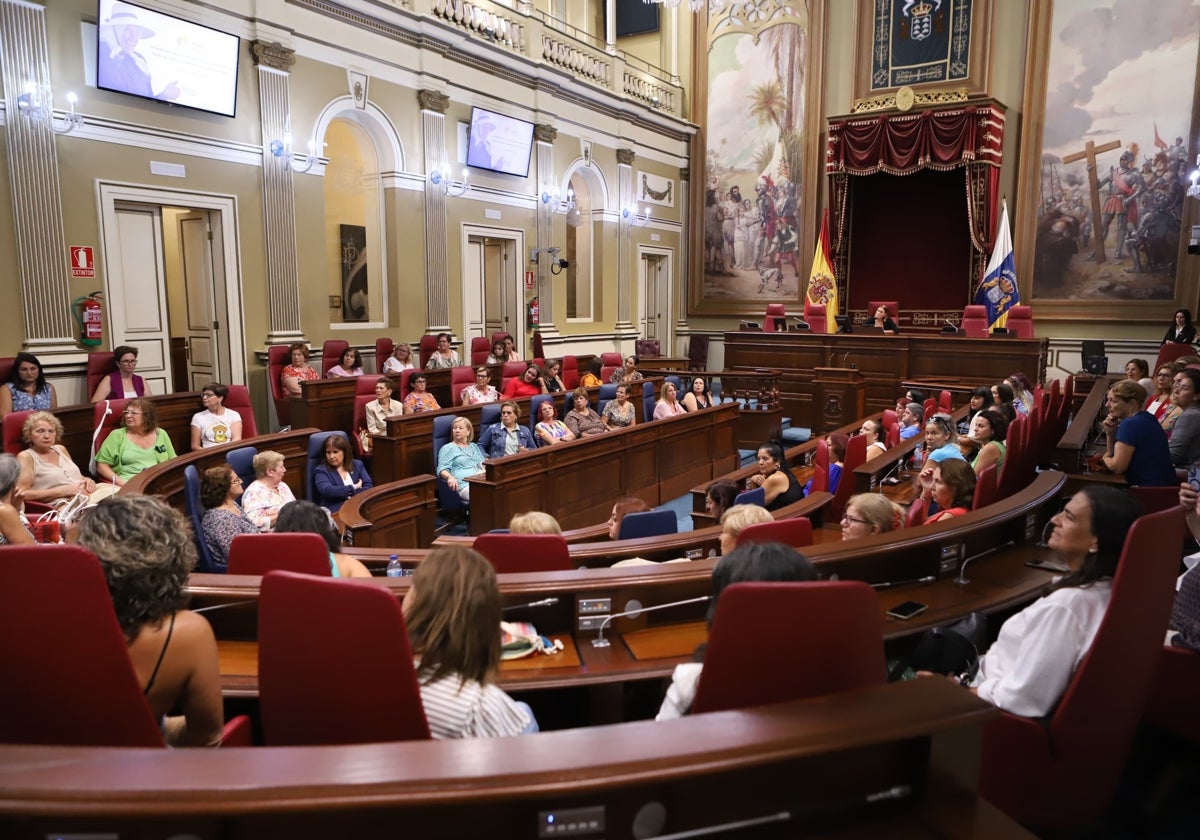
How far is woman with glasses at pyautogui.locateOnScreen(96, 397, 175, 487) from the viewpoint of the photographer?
5066 mm

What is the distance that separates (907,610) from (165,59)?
7.85 metres

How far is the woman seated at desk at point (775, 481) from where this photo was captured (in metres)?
4.80

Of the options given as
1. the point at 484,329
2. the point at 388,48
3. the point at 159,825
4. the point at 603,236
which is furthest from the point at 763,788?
the point at 603,236

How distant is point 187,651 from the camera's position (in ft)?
5.38

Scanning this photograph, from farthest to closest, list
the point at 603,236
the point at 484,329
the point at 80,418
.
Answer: the point at 603,236 < the point at 484,329 < the point at 80,418

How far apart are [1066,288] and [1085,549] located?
482 inches

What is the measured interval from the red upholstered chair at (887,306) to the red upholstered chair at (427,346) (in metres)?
6.73

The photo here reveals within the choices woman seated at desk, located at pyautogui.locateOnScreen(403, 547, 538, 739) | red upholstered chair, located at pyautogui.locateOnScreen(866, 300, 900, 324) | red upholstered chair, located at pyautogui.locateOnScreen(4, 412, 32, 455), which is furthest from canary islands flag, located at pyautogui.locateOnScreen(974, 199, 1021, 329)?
woman seated at desk, located at pyautogui.locateOnScreen(403, 547, 538, 739)

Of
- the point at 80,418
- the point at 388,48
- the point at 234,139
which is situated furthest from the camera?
the point at 388,48

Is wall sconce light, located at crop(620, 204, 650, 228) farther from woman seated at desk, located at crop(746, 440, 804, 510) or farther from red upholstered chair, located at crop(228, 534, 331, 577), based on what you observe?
red upholstered chair, located at crop(228, 534, 331, 577)

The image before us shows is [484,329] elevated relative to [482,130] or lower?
lower

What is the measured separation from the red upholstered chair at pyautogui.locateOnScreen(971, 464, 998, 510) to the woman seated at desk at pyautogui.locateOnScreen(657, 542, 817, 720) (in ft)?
7.90

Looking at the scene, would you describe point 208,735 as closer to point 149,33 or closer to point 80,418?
point 80,418

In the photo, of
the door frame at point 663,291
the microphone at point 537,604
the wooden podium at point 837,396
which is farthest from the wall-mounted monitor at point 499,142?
the microphone at point 537,604
